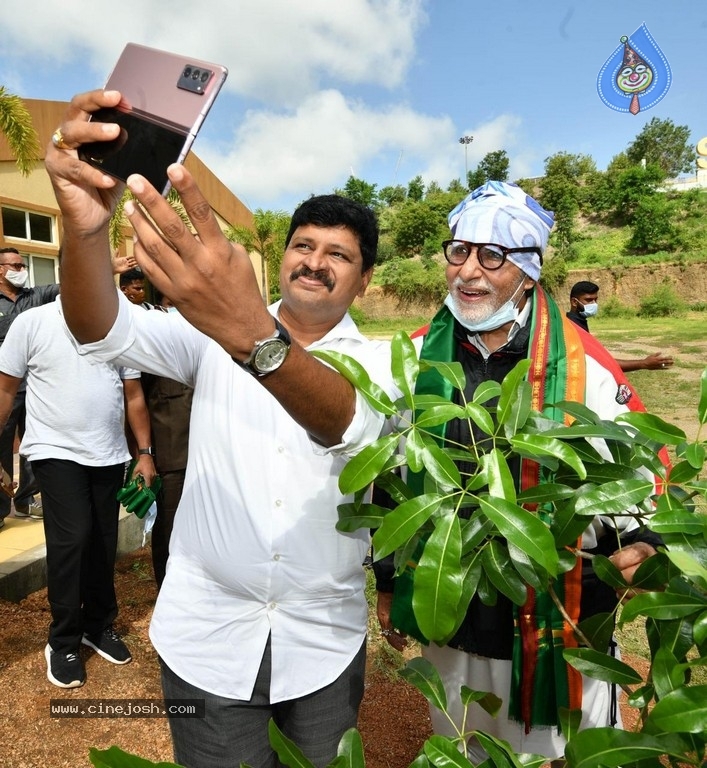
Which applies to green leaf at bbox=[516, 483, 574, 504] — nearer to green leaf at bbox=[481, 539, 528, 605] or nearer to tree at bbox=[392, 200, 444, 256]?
green leaf at bbox=[481, 539, 528, 605]

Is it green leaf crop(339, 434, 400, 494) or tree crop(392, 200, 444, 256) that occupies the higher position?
tree crop(392, 200, 444, 256)

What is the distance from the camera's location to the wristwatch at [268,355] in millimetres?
875

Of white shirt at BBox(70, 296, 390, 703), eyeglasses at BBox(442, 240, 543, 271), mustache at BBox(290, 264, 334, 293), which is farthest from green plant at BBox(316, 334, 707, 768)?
eyeglasses at BBox(442, 240, 543, 271)

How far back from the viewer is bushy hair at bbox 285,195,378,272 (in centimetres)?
187

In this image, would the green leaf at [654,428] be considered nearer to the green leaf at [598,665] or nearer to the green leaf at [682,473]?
the green leaf at [682,473]

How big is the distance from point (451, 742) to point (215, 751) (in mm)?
893

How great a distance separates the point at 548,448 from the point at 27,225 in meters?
15.2

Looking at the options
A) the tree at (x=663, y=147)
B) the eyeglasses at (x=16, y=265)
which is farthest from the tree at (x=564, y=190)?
the eyeglasses at (x=16, y=265)

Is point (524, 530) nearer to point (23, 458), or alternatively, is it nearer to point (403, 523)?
point (403, 523)

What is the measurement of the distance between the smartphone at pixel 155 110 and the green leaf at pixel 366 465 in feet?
1.75

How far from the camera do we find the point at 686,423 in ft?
28.0

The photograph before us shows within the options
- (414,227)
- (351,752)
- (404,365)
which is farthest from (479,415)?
(414,227)

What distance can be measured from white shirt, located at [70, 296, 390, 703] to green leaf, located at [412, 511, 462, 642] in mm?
645

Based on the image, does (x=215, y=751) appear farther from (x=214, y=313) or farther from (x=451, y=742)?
(x=214, y=313)
